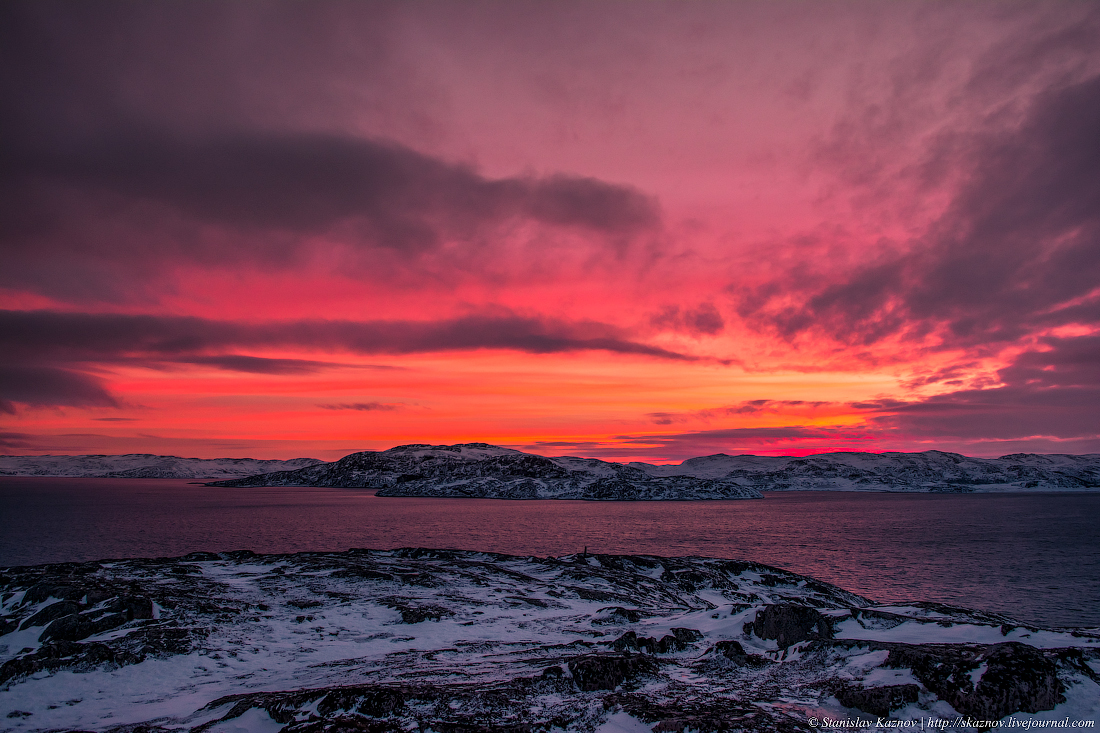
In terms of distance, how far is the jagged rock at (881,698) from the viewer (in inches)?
518

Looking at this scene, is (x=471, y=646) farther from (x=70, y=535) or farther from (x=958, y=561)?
(x=70, y=535)

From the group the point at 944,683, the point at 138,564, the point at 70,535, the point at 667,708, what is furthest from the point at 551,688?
the point at 70,535

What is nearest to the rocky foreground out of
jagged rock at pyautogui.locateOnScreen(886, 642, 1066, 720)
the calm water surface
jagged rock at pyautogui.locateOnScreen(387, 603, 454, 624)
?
jagged rock at pyautogui.locateOnScreen(886, 642, 1066, 720)

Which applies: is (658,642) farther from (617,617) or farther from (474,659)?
(617,617)

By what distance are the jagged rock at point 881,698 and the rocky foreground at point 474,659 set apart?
0.04m

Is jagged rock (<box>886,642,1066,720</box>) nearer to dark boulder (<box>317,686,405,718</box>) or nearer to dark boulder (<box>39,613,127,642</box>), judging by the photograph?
dark boulder (<box>317,686,405,718</box>)

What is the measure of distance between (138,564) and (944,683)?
4848 cm

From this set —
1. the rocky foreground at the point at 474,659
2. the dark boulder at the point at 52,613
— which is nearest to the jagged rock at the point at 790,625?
the rocky foreground at the point at 474,659

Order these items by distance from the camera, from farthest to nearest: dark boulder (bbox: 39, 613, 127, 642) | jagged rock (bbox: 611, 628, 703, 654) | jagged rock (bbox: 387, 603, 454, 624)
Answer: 1. jagged rock (bbox: 387, 603, 454, 624)
2. dark boulder (bbox: 39, 613, 127, 642)
3. jagged rock (bbox: 611, 628, 703, 654)

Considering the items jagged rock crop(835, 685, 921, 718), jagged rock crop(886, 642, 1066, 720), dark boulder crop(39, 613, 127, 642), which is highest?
jagged rock crop(886, 642, 1066, 720)

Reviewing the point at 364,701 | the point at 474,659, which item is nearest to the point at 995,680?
the point at 364,701

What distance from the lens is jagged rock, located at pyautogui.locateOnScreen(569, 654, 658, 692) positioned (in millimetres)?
15711

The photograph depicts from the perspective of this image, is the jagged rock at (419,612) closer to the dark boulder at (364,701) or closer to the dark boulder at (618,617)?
the dark boulder at (618,617)

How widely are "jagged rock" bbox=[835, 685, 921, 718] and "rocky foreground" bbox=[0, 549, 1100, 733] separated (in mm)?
40
